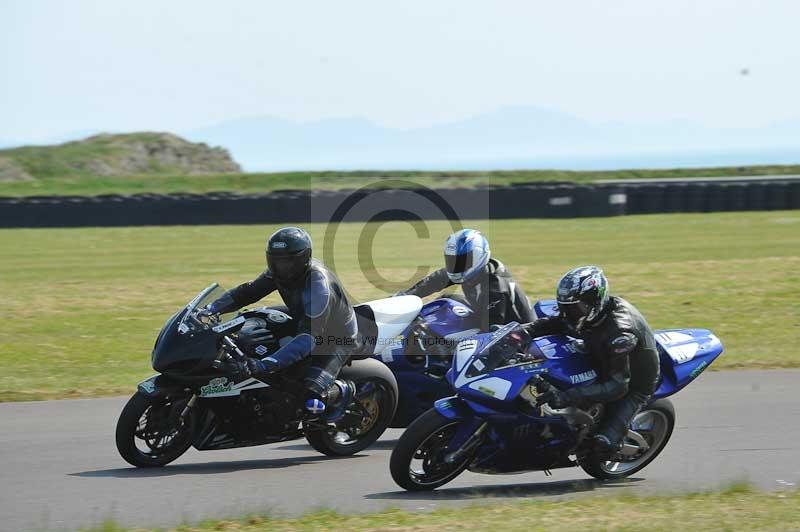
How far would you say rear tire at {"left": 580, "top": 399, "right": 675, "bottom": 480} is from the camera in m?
7.14

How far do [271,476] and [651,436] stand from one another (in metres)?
2.58

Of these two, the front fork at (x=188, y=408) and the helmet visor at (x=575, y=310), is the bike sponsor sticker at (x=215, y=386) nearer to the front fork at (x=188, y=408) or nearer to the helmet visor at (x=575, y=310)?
the front fork at (x=188, y=408)

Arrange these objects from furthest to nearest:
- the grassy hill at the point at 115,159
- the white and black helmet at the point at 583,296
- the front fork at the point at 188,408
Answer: the grassy hill at the point at 115,159
the front fork at the point at 188,408
the white and black helmet at the point at 583,296

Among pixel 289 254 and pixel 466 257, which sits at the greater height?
pixel 289 254

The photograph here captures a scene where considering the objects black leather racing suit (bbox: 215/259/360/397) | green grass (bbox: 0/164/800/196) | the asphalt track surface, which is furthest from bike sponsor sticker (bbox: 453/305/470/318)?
green grass (bbox: 0/164/800/196)

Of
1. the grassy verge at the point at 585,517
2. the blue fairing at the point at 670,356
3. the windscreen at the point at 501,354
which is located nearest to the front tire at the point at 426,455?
the windscreen at the point at 501,354

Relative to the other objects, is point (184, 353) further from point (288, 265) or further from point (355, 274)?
point (355, 274)

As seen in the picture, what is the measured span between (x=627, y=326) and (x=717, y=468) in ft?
4.28

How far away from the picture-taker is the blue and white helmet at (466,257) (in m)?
8.66

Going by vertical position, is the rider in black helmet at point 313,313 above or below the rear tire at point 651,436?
above

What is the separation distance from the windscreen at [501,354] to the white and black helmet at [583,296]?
13.6 inches

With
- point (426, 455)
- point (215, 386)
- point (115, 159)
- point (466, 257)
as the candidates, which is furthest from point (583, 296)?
point (115, 159)

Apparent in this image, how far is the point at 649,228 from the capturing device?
1103 inches

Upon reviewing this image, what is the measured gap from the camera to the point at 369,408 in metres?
7.95
